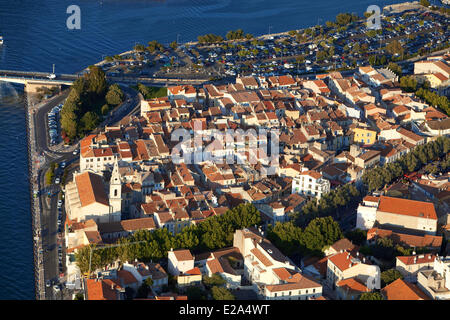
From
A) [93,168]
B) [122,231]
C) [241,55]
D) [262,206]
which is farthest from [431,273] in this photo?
[241,55]

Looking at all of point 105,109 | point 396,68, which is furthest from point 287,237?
point 396,68

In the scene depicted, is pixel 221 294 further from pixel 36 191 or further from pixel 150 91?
pixel 150 91

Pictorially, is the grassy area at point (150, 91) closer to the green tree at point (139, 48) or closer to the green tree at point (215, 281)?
the green tree at point (139, 48)

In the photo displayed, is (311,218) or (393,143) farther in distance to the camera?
(393,143)

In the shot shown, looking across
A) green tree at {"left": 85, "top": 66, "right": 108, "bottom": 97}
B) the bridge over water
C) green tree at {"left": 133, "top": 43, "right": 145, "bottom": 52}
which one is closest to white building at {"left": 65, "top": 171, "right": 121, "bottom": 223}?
green tree at {"left": 85, "top": 66, "right": 108, "bottom": 97}

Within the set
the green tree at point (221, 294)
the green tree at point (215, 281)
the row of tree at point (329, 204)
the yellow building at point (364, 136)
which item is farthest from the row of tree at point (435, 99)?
the green tree at point (221, 294)

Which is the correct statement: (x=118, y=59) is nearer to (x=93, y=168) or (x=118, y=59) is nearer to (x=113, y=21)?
(x=113, y=21)
